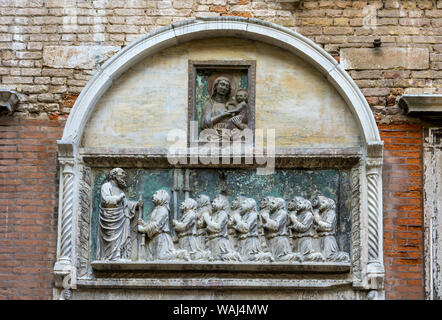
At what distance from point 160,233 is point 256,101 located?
1.65 metres

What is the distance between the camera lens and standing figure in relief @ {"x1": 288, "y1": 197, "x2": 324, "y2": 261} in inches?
383

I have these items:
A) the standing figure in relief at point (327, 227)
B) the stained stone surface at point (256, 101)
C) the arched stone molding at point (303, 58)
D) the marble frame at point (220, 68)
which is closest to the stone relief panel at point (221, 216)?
the standing figure in relief at point (327, 227)

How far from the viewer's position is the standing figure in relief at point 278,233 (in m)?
9.73

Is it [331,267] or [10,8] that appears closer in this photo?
[331,267]

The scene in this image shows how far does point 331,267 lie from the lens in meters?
9.66

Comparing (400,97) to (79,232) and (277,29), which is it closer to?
(277,29)

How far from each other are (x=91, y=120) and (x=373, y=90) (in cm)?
285

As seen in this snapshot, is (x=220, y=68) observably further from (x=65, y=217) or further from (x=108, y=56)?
(x=65, y=217)

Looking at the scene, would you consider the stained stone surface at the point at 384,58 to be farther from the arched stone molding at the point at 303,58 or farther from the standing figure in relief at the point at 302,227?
the standing figure in relief at the point at 302,227

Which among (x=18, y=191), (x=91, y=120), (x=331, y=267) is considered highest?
(x=91, y=120)

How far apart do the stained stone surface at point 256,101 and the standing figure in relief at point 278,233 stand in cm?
63

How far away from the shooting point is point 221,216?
9859 millimetres

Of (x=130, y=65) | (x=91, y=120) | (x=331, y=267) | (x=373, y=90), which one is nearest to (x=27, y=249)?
(x=91, y=120)

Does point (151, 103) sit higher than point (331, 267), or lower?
higher
